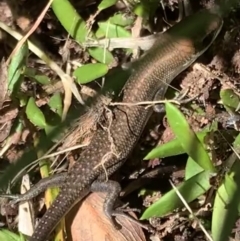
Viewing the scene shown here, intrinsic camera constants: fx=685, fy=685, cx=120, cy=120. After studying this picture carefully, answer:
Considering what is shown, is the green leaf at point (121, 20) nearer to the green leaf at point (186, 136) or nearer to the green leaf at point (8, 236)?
the green leaf at point (186, 136)

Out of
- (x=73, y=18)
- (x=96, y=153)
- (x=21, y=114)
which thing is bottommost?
(x=96, y=153)

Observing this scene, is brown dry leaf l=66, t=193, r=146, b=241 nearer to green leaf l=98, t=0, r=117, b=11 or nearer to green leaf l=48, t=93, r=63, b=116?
green leaf l=48, t=93, r=63, b=116

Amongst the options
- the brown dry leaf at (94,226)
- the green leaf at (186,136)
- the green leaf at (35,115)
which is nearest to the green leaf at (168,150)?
the green leaf at (186,136)

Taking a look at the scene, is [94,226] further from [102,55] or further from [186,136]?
[102,55]

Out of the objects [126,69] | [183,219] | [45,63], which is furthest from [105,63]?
[183,219]

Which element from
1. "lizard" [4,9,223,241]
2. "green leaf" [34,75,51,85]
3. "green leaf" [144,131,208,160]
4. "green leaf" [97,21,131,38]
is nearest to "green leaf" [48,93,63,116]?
"green leaf" [34,75,51,85]

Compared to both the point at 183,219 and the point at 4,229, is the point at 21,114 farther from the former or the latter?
the point at 183,219
